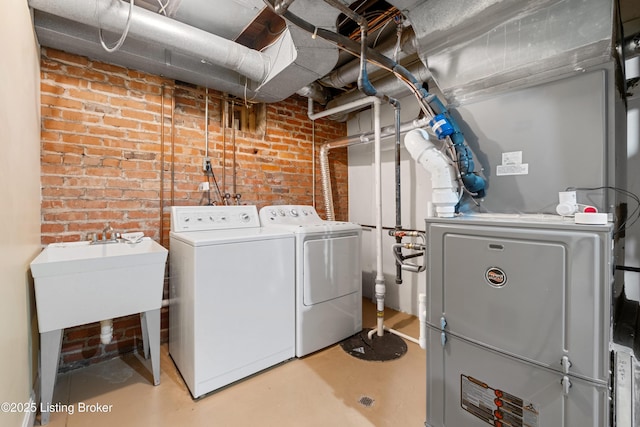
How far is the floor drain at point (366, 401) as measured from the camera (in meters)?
1.76

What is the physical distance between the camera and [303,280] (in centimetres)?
228

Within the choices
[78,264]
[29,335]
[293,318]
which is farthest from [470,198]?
[29,335]

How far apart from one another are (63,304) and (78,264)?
24 centimetres

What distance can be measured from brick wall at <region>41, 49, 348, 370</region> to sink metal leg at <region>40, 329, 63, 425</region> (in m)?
0.56

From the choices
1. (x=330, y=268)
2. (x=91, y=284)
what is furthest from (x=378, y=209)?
(x=91, y=284)

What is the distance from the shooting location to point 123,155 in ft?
7.41

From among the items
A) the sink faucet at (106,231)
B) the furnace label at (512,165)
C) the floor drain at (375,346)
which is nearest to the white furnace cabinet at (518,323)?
the furnace label at (512,165)

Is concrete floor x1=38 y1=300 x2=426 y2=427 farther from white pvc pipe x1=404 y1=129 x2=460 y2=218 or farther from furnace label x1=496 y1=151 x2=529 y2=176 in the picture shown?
furnace label x1=496 y1=151 x2=529 y2=176

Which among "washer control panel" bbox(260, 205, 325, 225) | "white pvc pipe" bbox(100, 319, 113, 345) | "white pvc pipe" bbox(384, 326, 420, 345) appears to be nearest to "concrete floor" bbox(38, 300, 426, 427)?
"white pvc pipe" bbox(384, 326, 420, 345)

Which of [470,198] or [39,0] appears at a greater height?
[39,0]

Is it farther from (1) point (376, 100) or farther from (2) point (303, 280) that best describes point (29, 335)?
(1) point (376, 100)

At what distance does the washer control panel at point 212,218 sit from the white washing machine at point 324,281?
0.46 feet

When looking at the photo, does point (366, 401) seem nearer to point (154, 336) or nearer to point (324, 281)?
point (324, 281)

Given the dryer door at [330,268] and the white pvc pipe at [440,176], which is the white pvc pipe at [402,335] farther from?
the white pvc pipe at [440,176]
